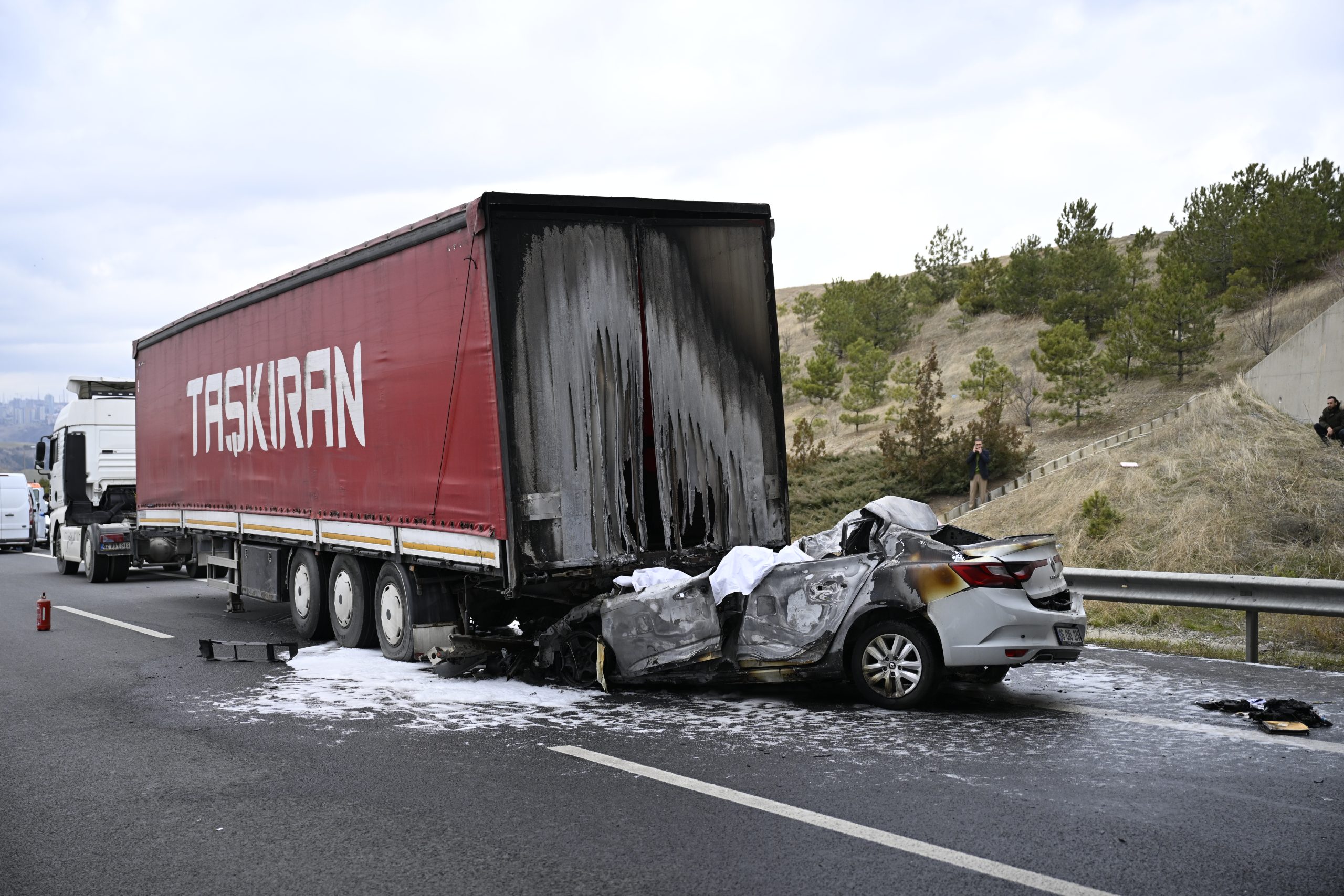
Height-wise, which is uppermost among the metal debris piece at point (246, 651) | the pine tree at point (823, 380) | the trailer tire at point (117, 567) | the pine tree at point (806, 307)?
the pine tree at point (806, 307)

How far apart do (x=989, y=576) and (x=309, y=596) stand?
7594mm

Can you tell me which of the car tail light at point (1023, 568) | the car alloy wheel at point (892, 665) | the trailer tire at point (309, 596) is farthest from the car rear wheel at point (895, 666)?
the trailer tire at point (309, 596)

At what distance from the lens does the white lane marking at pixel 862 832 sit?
425cm

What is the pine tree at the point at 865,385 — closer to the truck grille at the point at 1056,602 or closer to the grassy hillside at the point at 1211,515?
the grassy hillside at the point at 1211,515

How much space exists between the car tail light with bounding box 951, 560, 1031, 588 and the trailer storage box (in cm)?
234

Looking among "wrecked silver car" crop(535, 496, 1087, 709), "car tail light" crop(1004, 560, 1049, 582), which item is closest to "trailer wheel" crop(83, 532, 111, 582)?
"wrecked silver car" crop(535, 496, 1087, 709)

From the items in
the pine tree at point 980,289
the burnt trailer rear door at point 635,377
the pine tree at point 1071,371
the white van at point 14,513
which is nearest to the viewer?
the burnt trailer rear door at point 635,377

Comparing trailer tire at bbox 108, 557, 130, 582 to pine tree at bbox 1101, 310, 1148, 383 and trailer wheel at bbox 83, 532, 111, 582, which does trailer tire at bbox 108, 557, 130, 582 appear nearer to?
trailer wheel at bbox 83, 532, 111, 582

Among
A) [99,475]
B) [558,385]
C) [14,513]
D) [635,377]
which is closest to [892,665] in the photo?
[635,377]

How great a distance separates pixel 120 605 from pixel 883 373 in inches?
1325

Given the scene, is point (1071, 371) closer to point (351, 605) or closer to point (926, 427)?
point (926, 427)

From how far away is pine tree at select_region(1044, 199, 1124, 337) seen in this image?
4166 centimetres

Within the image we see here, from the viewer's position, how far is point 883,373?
147 feet

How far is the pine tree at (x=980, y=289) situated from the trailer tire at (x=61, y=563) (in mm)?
41469
